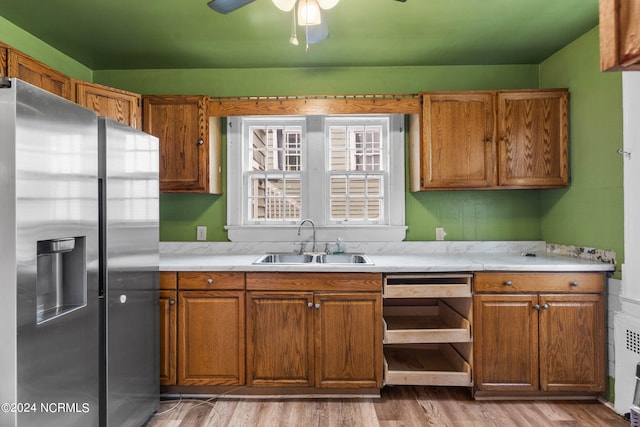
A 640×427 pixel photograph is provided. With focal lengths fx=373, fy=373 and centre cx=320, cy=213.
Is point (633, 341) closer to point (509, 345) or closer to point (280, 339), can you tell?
point (509, 345)

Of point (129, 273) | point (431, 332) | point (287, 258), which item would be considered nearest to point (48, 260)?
point (129, 273)

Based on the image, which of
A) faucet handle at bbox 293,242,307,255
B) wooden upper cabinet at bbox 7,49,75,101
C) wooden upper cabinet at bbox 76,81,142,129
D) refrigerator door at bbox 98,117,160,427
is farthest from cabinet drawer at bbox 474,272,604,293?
wooden upper cabinet at bbox 7,49,75,101

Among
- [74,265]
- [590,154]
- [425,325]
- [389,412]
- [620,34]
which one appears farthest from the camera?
[425,325]

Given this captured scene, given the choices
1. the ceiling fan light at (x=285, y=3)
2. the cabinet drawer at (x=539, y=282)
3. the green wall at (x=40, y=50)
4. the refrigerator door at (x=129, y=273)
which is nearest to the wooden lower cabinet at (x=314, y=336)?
the refrigerator door at (x=129, y=273)

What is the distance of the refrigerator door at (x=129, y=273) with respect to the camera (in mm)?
1818

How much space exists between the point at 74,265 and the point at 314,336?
1449 millimetres

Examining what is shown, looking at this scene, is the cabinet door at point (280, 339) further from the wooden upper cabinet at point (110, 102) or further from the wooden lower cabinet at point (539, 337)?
the wooden upper cabinet at point (110, 102)

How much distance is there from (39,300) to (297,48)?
7.47 feet

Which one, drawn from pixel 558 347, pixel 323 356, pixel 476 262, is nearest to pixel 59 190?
pixel 323 356

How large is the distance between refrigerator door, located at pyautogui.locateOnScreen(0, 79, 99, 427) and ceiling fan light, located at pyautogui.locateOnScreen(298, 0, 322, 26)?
1100 millimetres

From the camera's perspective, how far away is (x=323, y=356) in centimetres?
246

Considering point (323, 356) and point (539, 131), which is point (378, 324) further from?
point (539, 131)

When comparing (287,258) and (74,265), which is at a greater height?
(74,265)

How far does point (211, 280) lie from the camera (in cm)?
249
